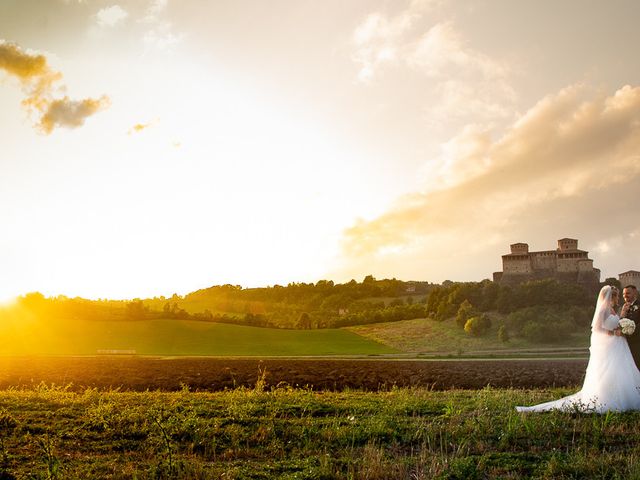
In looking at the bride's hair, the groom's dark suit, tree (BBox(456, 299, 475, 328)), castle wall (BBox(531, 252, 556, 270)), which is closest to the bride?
the bride's hair

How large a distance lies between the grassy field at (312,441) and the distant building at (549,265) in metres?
102

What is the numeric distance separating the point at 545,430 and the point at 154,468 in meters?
6.91

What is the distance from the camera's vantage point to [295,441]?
31.6 ft

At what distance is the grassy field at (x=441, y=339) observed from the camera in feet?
223

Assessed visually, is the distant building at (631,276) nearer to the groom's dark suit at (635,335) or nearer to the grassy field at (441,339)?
the grassy field at (441,339)

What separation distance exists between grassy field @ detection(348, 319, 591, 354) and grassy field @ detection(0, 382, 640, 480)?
51848 mm

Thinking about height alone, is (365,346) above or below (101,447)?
below

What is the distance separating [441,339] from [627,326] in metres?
62.1

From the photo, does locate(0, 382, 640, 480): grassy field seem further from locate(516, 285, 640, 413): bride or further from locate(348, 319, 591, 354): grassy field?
locate(348, 319, 591, 354): grassy field

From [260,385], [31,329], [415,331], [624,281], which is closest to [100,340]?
[31,329]

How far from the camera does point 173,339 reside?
257 feet

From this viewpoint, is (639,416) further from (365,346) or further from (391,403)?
(365,346)

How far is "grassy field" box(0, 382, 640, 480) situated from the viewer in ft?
24.7

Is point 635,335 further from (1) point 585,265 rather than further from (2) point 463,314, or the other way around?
(1) point 585,265
